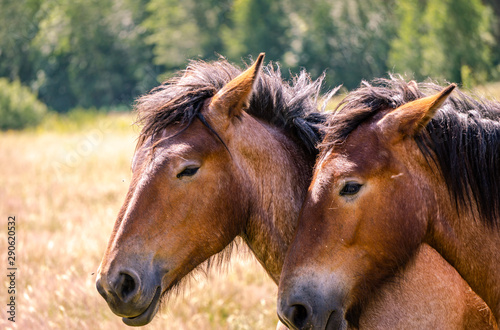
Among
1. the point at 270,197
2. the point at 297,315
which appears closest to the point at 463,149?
the point at 270,197

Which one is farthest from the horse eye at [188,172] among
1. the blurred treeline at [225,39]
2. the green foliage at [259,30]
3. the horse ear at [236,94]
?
the green foliage at [259,30]

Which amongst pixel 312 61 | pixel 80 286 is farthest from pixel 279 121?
pixel 312 61

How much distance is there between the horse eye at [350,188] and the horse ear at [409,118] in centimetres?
36

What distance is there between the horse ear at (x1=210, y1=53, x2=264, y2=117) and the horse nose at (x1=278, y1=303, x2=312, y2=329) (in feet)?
4.14

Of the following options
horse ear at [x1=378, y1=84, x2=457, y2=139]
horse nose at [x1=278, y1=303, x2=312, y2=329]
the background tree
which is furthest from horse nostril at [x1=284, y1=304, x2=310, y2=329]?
the background tree

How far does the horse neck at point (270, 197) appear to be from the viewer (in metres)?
3.22

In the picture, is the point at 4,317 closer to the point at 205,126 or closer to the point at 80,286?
the point at 80,286

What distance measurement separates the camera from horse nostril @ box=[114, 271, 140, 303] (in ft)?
9.12

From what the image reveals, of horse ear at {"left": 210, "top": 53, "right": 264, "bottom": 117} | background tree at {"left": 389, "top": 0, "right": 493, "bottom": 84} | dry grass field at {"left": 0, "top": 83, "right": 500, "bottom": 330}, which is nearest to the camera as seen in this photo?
horse ear at {"left": 210, "top": 53, "right": 264, "bottom": 117}

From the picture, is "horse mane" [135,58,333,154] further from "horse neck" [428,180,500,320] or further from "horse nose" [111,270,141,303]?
"horse neck" [428,180,500,320]

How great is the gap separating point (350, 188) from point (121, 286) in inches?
54.6

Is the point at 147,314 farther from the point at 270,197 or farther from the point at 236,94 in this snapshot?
the point at 236,94

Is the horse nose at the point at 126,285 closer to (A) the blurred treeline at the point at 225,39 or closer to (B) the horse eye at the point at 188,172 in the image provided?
(B) the horse eye at the point at 188,172

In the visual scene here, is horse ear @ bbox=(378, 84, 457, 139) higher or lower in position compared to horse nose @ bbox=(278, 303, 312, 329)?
higher
